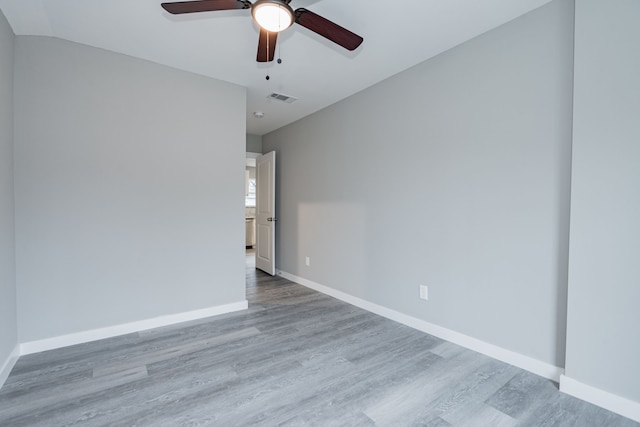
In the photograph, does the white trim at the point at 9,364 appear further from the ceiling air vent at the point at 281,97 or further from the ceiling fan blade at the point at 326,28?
the ceiling air vent at the point at 281,97

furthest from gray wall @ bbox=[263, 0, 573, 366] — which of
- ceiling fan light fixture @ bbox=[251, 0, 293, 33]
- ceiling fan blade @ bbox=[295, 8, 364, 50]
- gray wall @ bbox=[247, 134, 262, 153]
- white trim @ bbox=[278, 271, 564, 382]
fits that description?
gray wall @ bbox=[247, 134, 262, 153]

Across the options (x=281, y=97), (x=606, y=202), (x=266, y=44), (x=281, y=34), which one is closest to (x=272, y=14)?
(x=266, y=44)

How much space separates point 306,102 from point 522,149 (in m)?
2.55

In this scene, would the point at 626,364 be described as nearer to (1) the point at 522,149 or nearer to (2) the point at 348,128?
(1) the point at 522,149

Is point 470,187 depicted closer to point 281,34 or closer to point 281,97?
point 281,34

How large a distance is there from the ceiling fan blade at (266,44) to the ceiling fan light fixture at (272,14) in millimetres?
120

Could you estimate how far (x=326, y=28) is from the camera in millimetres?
1826

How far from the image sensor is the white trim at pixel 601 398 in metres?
1.66

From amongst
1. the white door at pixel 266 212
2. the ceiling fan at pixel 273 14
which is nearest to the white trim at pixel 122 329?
the white door at pixel 266 212

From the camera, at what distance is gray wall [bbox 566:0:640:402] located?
65.6 inches

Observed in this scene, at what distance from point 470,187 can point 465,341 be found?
129cm

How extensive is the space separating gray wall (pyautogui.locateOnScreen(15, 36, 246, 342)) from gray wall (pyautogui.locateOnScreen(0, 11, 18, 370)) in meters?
0.10

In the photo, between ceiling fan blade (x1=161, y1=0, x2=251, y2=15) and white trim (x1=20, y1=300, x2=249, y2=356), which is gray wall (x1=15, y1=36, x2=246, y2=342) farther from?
ceiling fan blade (x1=161, y1=0, x2=251, y2=15)

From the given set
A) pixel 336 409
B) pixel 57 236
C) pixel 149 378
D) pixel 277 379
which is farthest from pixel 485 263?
pixel 57 236
